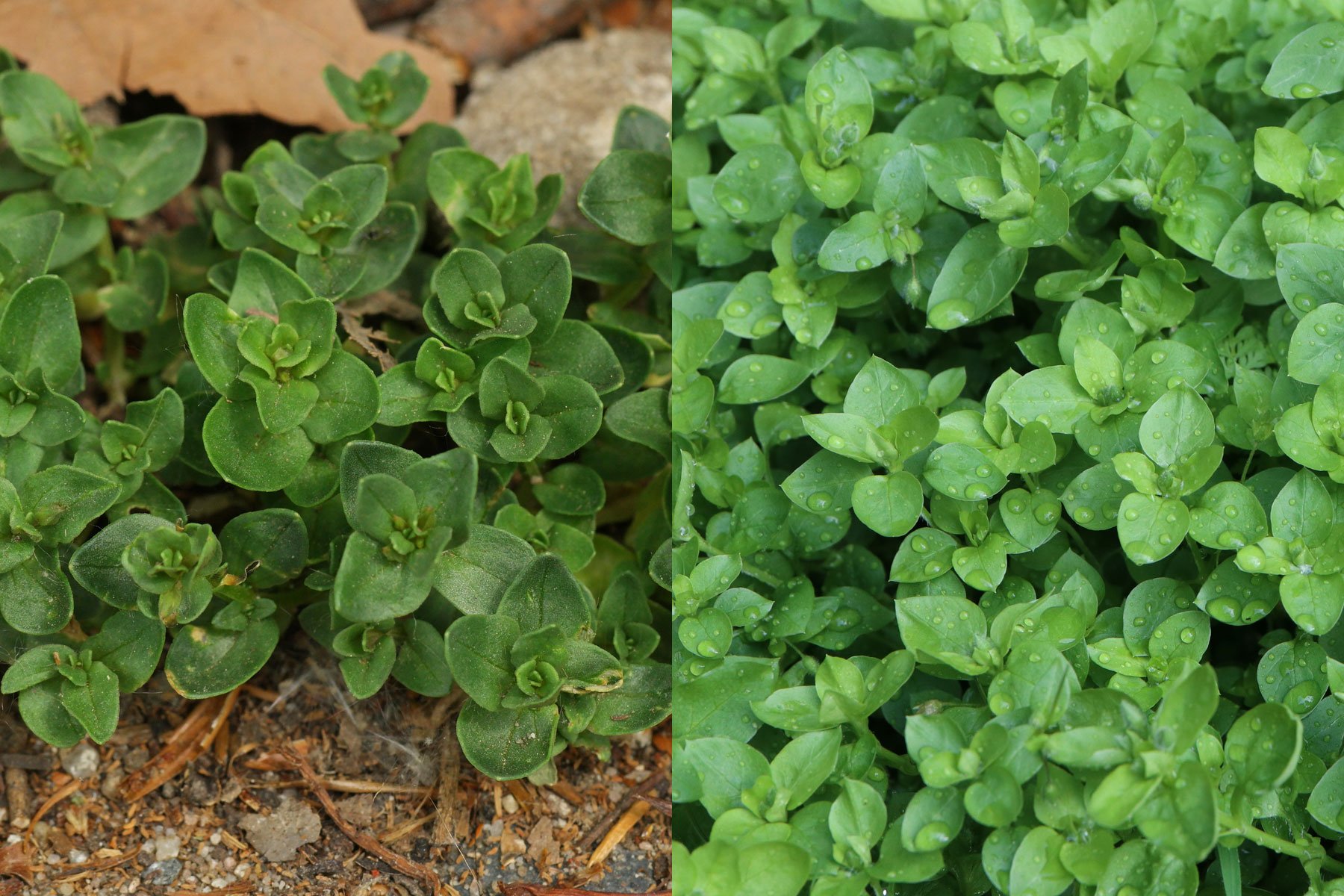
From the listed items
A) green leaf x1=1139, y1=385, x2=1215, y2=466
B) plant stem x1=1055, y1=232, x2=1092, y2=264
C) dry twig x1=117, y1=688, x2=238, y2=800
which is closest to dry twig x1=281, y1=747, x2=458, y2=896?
dry twig x1=117, y1=688, x2=238, y2=800

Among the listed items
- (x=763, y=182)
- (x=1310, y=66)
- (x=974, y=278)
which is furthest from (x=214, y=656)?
(x=1310, y=66)

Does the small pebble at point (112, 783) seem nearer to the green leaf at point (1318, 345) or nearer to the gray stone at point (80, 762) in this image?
the gray stone at point (80, 762)

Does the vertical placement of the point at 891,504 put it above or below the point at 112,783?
above

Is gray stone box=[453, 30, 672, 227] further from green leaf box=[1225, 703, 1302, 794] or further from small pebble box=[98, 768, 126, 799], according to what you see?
Answer: green leaf box=[1225, 703, 1302, 794]

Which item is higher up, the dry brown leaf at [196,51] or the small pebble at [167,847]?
the dry brown leaf at [196,51]

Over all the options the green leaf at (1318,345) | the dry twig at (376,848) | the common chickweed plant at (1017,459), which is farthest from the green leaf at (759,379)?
the dry twig at (376,848)

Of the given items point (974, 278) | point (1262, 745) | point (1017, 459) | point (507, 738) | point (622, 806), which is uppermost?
point (974, 278)

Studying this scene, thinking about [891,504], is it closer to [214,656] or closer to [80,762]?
[214,656]
